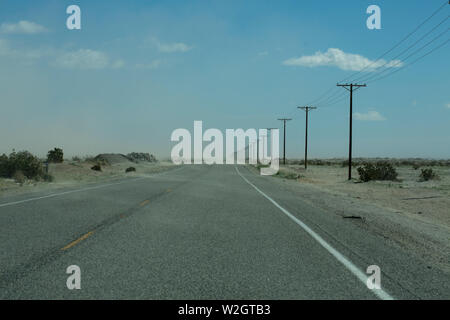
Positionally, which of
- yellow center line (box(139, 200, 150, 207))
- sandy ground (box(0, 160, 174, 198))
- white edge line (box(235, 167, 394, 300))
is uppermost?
white edge line (box(235, 167, 394, 300))

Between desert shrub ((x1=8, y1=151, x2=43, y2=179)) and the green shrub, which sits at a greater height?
desert shrub ((x1=8, y1=151, x2=43, y2=179))

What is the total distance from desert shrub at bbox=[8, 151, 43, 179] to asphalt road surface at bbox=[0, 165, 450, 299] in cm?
2324

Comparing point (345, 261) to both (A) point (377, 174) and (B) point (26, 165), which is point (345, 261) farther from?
(A) point (377, 174)

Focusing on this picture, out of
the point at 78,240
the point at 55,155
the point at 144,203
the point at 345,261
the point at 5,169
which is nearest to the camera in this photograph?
the point at 345,261

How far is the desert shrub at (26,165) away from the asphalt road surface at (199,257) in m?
23.2

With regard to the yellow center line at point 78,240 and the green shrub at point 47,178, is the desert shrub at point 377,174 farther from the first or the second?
the yellow center line at point 78,240

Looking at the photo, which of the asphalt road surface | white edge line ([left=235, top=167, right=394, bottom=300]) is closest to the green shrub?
the asphalt road surface

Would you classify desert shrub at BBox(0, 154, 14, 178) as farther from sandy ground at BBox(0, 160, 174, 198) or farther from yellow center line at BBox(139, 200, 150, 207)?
yellow center line at BBox(139, 200, 150, 207)

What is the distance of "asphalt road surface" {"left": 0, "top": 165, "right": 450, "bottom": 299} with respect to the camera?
6.15 meters

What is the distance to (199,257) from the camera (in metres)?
8.16

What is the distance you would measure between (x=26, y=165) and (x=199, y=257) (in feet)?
104

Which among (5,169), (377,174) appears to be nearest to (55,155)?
(5,169)

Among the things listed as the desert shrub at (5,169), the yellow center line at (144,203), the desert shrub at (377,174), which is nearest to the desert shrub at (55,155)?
the desert shrub at (5,169)

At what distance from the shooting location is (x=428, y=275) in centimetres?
725
